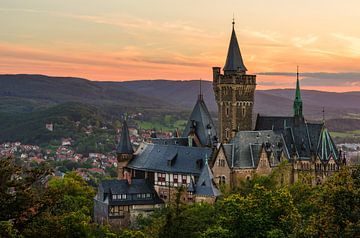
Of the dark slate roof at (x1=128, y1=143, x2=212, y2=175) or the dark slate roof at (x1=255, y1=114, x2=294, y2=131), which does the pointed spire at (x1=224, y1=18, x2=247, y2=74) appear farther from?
the dark slate roof at (x1=128, y1=143, x2=212, y2=175)

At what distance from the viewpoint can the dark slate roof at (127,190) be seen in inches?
3428

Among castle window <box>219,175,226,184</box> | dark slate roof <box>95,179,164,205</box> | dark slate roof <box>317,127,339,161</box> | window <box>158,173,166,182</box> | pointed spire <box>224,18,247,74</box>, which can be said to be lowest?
dark slate roof <box>95,179,164,205</box>

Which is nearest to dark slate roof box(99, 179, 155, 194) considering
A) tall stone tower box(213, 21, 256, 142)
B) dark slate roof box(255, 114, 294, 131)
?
tall stone tower box(213, 21, 256, 142)

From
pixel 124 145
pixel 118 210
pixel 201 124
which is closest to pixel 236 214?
pixel 118 210

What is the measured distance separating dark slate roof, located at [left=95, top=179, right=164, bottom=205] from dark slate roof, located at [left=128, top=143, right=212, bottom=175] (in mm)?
2749

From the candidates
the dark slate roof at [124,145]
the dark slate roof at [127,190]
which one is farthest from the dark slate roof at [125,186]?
the dark slate roof at [124,145]

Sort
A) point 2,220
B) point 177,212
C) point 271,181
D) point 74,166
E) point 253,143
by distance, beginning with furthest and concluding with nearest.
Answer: point 74,166
point 253,143
point 271,181
point 177,212
point 2,220

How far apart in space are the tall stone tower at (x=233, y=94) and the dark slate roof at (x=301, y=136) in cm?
453

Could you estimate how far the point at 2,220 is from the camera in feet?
141

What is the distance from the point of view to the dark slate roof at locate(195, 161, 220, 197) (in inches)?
3135

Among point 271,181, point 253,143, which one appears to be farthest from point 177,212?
point 253,143

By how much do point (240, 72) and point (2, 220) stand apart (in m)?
58.1

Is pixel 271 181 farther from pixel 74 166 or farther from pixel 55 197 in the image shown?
pixel 74 166

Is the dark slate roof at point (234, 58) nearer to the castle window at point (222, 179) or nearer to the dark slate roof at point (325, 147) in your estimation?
the dark slate roof at point (325, 147)
